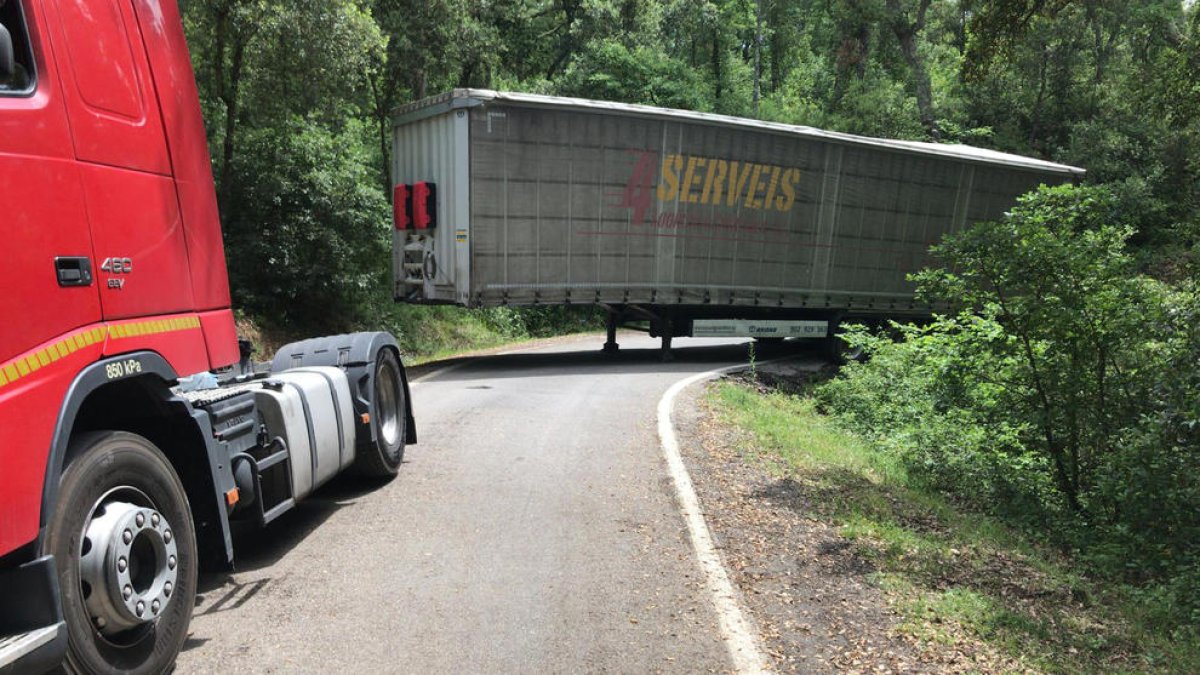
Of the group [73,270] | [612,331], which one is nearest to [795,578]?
[73,270]

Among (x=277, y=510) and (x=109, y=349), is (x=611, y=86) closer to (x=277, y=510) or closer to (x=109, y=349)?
(x=277, y=510)

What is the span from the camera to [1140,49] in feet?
102

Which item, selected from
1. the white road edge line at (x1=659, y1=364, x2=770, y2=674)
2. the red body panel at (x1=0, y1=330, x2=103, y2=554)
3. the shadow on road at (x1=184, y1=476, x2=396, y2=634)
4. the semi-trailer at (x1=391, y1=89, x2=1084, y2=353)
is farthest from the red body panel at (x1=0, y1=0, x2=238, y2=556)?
the semi-trailer at (x1=391, y1=89, x2=1084, y2=353)

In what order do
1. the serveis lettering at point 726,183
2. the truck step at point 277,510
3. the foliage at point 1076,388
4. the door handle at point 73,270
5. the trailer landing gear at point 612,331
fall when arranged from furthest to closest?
the trailer landing gear at point 612,331, the serveis lettering at point 726,183, the foliage at point 1076,388, the truck step at point 277,510, the door handle at point 73,270

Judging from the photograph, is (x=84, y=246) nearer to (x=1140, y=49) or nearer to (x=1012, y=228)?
(x=1012, y=228)

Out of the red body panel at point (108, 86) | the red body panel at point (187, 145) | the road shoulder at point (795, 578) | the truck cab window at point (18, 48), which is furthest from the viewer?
the road shoulder at point (795, 578)

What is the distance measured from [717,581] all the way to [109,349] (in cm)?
361

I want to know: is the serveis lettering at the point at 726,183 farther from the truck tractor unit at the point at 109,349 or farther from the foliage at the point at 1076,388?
the truck tractor unit at the point at 109,349

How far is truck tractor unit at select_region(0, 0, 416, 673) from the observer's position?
2.94 metres

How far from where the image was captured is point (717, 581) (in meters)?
5.28

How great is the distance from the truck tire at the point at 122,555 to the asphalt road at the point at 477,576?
1.38ft

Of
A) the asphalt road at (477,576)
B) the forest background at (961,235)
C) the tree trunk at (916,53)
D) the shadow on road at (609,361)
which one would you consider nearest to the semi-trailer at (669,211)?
the shadow on road at (609,361)

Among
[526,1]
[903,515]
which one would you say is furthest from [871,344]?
[526,1]

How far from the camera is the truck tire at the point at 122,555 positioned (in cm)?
316
